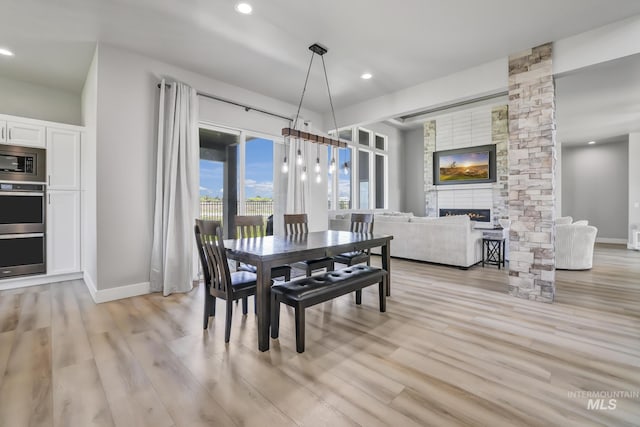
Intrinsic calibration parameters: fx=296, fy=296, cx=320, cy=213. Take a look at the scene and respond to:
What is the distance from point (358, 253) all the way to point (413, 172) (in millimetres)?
6595

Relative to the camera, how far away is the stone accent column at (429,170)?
9.14 meters

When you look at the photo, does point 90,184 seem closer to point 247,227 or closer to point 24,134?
point 24,134

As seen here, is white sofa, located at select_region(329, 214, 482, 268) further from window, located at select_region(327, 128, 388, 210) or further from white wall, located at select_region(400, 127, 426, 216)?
white wall, located at select_region(400, 127, 426, 216)

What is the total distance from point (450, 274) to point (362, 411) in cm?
367

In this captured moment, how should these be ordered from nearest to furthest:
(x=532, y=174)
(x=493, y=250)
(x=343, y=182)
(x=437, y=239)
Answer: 1. (x=532, y=174)
2. (x=437, y=239)
3. (x=493, y=250)
4. (x=343, y=182)

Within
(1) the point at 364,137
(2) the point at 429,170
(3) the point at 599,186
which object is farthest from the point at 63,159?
(3) the point at 599,186

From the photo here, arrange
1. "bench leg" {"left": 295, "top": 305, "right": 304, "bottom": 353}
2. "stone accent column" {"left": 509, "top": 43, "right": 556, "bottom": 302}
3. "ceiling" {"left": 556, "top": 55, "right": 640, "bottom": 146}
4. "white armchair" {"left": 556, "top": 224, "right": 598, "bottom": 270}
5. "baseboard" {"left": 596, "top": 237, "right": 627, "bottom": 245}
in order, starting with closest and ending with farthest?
"bench leg" {"left": 295, "top": 305, "right": 304, "bottom": 353} → "stone accent column" {"left": 509, "top": 43, "right": 556, "bottom": 302} → "ceiling" {"left": 556, "top": 55, "right": 640, "bottom": 146} → "white armchair" {"left": 556, "top": 224, "right": 598, "bottom": 270} → "baseboard" {"left": 596, "top": 237, "right": 627, "bottom": 245}

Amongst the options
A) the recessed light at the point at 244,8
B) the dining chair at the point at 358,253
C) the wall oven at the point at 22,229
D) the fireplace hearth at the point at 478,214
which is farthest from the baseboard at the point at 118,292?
the fireplace hearth at the point at 478,214

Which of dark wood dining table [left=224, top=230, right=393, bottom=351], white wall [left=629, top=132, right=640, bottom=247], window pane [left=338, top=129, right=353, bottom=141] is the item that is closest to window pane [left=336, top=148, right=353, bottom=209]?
window pane [left=338, top=129, right=353, bottom=141]

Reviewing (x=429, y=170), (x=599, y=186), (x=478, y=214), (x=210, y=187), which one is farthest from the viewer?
(x=429, y=170)

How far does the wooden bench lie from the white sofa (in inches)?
102

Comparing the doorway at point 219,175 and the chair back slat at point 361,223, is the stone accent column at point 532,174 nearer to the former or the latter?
the chair back slat at point 361,223

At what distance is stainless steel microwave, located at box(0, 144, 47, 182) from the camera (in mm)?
3900

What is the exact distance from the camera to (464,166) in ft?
28.0
